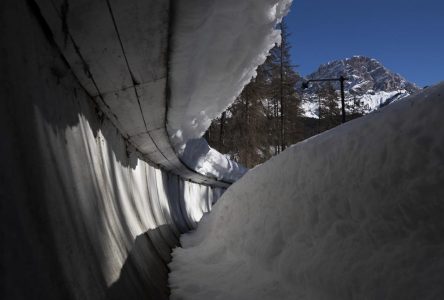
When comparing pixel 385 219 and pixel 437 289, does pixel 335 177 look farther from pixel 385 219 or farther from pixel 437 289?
pixel 437 289

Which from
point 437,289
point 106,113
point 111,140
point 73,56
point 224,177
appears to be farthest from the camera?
A: point 224,177

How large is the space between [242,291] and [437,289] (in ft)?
7.74

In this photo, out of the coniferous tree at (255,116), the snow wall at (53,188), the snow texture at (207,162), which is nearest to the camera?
the snow wall at (53,188)

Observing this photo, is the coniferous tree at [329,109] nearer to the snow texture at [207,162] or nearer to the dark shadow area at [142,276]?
the snow texture at [207,162]

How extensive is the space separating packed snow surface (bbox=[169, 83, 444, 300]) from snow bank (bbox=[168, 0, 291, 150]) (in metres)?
1.59

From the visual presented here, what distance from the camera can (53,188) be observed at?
2.26 metres

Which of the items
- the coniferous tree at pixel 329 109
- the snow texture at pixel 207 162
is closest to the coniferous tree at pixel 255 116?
the snow texture at pixel 207 162

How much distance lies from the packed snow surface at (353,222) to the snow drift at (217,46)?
1.58 meters

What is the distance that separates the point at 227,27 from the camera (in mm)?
3076

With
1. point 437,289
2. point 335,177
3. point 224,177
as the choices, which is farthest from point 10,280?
point 224,177

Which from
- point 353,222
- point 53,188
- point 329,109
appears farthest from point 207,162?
point 329,109

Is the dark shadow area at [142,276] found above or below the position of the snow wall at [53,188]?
below

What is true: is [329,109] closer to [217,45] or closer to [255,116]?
[255,116]

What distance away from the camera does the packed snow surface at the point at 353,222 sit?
9.48 ft
